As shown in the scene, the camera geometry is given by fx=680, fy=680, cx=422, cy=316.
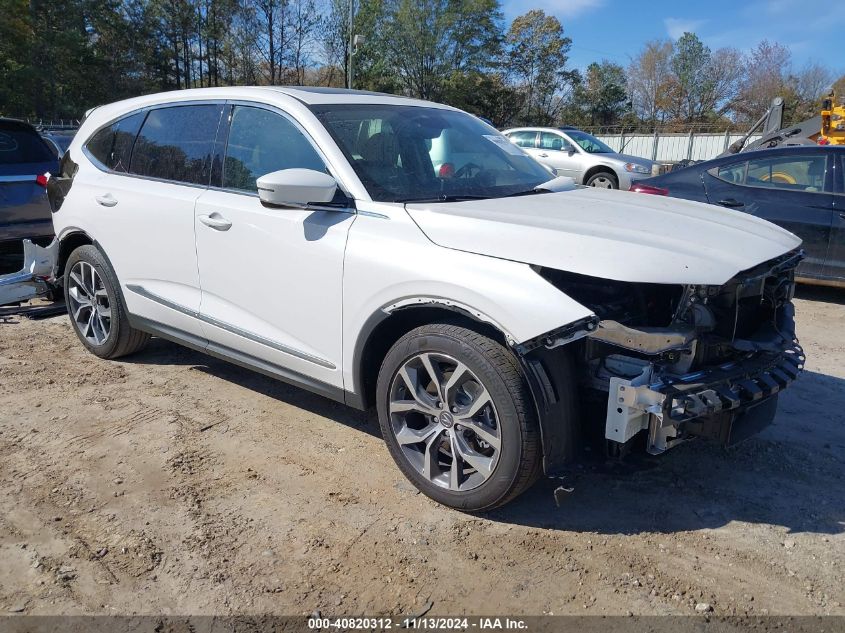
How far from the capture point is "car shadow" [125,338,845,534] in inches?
121

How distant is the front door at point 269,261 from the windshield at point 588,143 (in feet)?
44.7

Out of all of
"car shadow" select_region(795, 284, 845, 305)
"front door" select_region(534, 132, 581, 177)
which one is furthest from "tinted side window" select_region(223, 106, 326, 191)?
"front door" select_region(534, 132, 581, 177)

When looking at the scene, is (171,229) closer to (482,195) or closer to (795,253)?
(482,195)

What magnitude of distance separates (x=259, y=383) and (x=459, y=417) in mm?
2146

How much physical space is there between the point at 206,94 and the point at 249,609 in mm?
3138

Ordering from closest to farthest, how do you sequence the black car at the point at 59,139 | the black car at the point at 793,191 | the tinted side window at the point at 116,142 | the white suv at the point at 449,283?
the white suv at the point at 449,283 < the tinted side window at the point at 116,142 < the black car at the point at 793,191 < the black car at the point at 59,139

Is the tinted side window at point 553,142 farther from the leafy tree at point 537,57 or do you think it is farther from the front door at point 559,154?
the leafy tree at point 537,57

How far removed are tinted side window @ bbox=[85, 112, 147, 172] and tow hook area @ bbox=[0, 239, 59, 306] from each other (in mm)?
1103

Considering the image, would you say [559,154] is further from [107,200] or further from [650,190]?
[107,200]

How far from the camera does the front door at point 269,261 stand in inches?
134

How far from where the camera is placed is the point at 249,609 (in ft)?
8.20

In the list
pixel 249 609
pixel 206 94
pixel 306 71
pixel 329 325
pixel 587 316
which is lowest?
pixel 249 609

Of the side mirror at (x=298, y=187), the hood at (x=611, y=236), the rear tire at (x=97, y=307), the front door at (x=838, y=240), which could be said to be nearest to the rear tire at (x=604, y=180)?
the front door at (x=838, y=240)

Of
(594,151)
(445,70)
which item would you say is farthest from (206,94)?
(445,70)
